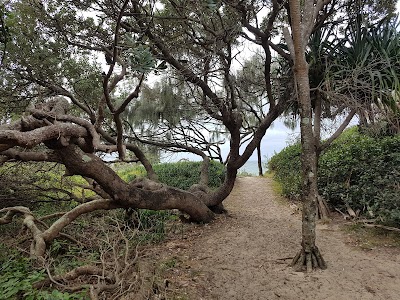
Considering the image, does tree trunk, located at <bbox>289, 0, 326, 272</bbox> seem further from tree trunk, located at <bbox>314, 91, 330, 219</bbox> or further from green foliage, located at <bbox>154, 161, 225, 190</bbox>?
green foliage, located at <bbox>154, 161, 225, 190</bbox>

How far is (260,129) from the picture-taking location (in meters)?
5.98

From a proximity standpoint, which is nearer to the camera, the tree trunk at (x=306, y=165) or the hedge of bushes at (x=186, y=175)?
the tree trunk at (x=306, y=165)

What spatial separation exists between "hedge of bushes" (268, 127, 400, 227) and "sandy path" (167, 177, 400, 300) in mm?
694

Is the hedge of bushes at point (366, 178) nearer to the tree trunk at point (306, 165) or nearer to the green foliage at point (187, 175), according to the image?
the tree trunk at point (306, 165)

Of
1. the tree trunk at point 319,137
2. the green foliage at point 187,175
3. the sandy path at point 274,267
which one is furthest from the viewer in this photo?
the green foliage at point 187,175

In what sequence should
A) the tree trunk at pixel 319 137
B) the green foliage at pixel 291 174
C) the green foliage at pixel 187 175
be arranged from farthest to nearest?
1. the green foliage at pixel 187 175
2. the green foliage at pixel 291 174
3. the tree trunk at pixel 319 137

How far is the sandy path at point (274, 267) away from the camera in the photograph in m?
3.17

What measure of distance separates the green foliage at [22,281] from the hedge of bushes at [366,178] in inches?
179

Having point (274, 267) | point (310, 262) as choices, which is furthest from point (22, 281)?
point (310, 262)

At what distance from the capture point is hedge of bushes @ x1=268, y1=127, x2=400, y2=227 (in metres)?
4.72

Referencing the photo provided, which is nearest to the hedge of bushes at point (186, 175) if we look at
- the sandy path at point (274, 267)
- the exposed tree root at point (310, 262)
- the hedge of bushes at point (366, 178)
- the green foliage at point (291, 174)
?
the green foliage at point (291, 174)

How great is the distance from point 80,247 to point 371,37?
20.8 ft

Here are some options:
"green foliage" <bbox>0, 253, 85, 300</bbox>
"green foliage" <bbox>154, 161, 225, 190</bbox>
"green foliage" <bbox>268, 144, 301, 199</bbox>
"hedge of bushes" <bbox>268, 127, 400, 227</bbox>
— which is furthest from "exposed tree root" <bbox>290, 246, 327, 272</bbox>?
"green foliage" <bbox>154, 161, 225, 190</bbox>

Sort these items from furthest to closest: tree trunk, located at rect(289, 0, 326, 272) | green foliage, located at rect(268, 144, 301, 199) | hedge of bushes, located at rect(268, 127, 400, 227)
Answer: green foliage, located at rect(268, 144, 301, 199), hedge of bushes, located at rect(268, 127, 400, 227), tree trunk, located at rect(289, 0, 326, 272)
